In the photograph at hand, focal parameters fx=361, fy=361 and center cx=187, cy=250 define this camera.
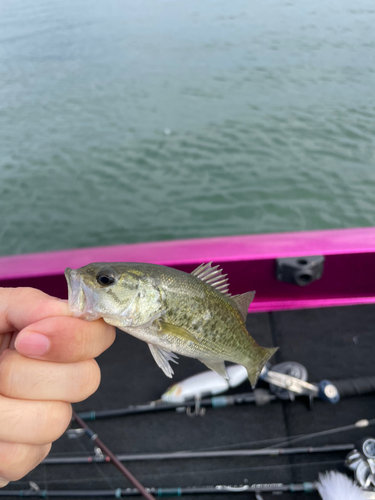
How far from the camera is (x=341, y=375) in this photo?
8.27 ft

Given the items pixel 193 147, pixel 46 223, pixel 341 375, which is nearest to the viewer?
pixel 341 375

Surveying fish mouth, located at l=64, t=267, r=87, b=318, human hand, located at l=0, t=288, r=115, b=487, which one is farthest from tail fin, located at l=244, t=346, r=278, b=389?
fish mouth, located at l=64, t=267, r=87, b=318

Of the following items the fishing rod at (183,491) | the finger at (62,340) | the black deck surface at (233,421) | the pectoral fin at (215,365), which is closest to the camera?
the finger at (62,340)

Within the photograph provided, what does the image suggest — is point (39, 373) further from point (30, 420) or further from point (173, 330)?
point (173, 330)

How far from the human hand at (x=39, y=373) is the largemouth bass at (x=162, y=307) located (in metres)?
0.09

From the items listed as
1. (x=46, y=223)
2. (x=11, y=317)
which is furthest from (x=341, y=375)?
(x=46, y=223)

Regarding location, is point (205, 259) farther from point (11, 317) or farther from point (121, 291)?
point (11, 317)

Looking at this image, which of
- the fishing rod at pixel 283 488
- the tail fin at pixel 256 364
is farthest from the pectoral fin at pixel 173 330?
the fishing rod at pixel 283 488

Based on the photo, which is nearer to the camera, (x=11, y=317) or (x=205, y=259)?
(x=11, y=317)

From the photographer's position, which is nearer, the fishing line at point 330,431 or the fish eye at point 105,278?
the fish eye at point 105,278

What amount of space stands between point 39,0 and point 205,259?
23.7 meters

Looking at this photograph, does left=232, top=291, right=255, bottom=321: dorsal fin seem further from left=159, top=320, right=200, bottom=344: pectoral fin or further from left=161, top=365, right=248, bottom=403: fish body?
left=161, top=365, right=248, bottom=403: fish body

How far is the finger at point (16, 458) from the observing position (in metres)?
1.24

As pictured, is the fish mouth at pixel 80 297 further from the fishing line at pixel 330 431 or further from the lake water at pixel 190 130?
the lake water at pixel 190 130
